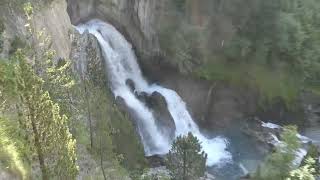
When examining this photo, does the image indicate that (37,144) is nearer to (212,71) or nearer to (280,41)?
(212,71)

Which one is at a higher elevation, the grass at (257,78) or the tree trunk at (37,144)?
the grass at (257,78)

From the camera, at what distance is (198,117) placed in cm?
3975

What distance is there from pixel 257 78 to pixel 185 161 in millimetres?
14512

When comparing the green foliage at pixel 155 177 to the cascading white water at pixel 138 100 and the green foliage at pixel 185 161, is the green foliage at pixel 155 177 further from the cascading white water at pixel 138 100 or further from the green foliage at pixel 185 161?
the cascading white water at pixel 138 100

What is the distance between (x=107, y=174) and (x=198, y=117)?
564 inches

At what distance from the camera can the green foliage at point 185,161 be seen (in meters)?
28.6

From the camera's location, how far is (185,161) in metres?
28.6

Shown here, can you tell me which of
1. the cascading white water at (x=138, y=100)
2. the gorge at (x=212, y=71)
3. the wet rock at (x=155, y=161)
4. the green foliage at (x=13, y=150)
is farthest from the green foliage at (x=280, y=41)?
the green foliage at (x=13, y=150)

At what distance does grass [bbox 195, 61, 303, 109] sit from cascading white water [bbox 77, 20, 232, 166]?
3654 mm

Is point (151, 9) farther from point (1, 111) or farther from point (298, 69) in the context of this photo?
point (1, 111)

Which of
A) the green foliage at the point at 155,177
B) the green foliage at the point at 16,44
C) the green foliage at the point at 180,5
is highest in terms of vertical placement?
the green foliage at the point at 180,5

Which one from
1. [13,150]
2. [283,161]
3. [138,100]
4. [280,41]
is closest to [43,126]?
[13,150]

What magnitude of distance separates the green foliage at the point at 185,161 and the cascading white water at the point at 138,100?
6745 mm

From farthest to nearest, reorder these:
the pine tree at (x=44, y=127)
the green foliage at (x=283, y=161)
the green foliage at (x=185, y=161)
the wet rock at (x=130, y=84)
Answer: the wet rock at (x=130, y=84)
the green foliage at (x=185, y=161)
the green foliage at (x=283, y=161)
the pine tree at (x=44, y=127)
